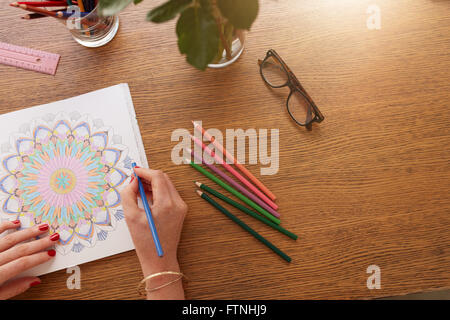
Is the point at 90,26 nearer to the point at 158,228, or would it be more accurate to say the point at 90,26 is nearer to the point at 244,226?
the point at 158,228

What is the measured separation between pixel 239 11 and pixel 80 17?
475mm

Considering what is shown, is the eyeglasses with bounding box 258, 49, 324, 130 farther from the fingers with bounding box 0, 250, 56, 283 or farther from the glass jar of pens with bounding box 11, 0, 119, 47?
the fingers with bounding box 0, 250, 56, 283

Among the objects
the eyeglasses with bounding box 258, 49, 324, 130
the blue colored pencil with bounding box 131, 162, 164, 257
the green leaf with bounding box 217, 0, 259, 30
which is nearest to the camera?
the green leaf with bounding box 217, 0, 259, 30

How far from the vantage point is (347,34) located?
2.90 feet

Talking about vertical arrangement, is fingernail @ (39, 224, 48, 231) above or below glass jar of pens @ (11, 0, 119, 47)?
below

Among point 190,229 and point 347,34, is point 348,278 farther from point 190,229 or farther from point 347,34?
point 347,34

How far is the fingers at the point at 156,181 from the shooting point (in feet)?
2.55

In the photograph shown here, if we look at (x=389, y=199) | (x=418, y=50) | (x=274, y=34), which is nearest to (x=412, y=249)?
(x=389, y=199)

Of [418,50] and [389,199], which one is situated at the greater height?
[418,50]

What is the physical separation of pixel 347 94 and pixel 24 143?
0.87 metres

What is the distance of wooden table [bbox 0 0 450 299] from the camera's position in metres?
0.79

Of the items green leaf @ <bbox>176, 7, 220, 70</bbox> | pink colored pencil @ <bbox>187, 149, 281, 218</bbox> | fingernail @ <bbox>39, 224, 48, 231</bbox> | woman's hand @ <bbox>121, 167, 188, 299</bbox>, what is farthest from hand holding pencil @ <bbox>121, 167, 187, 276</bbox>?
green leaf @ <bbox>176, 7, 220, 70</bbox>

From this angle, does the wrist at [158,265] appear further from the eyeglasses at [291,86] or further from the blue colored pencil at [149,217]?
the eyeglasses at [291,86]

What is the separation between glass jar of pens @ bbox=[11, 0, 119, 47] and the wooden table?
0.03 metres
